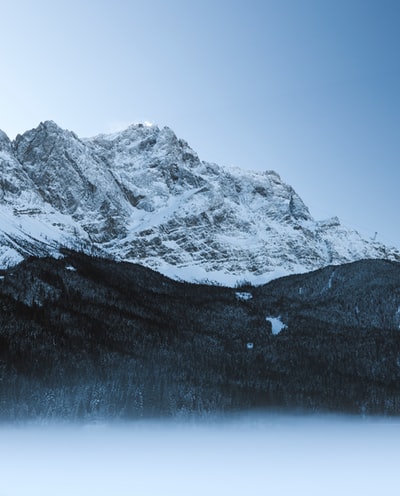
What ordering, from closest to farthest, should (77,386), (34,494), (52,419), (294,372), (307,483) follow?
1. (34,494)
2. (307,483)
3. (52,419)
4. (77,386)
5. (294,372)

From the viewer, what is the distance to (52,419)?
132 meters

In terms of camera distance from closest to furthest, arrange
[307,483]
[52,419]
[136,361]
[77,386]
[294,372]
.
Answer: [307,483] → [52,419] → [77,386] → [136,361] → [294,372]

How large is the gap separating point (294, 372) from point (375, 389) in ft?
72.0

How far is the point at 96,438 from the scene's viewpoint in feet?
410

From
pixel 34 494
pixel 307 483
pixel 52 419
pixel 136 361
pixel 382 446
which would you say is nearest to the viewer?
pixel 34 494

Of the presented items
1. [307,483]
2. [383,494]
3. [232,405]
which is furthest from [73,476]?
[232,405]

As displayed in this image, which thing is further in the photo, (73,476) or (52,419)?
(52,419)

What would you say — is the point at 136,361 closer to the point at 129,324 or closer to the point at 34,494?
the point at 129,324

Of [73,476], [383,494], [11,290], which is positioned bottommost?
[73,476]

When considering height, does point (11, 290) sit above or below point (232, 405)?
above

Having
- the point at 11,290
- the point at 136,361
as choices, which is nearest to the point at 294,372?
the point at 136,361

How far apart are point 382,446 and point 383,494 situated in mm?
56195

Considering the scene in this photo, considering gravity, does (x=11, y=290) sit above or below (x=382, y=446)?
above

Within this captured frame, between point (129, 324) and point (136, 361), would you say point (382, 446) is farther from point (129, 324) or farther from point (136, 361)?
point (129, 324)
